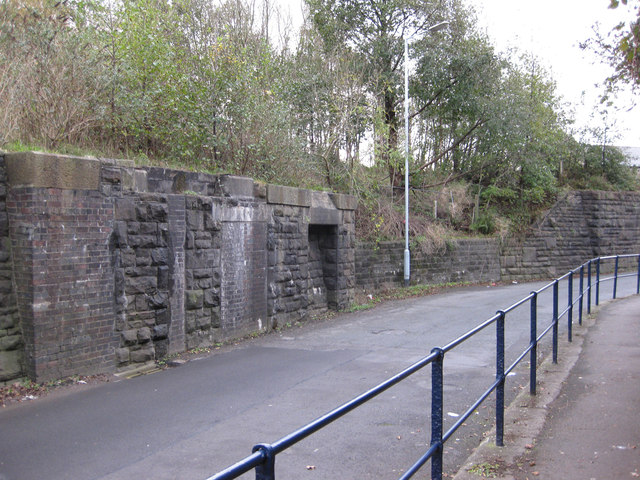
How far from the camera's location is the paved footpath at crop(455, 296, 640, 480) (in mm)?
4246

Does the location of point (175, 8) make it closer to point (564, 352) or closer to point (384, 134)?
point (384, 134)

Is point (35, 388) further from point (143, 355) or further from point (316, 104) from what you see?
point (316, 104)

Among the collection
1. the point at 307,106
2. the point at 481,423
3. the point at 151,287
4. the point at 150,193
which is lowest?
the point at 481,423

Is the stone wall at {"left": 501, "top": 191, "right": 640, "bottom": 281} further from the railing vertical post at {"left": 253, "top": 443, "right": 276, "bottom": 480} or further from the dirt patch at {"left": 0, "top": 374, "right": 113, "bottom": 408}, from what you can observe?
the railing vertical post at {"left": 253, "top": 443, "right": 276, "bottom": 480}

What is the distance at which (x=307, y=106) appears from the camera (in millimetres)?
18625

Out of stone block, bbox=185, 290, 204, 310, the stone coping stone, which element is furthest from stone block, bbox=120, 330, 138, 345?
the stone coping stone

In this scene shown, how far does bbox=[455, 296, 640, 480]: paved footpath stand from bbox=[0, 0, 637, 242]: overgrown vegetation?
6817 mm

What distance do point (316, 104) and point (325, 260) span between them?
6.34 metres

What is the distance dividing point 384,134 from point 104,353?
1281 centimetres

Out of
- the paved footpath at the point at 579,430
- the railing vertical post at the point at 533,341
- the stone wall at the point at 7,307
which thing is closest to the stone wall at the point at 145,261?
the stone wall at the point at 7,307

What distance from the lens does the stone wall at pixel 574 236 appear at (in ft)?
74.1

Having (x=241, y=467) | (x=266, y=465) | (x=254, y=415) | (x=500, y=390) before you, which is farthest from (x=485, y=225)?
(x=241, y=467)

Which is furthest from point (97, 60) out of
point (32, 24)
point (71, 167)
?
point (71, 167)

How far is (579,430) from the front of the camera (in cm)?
515
